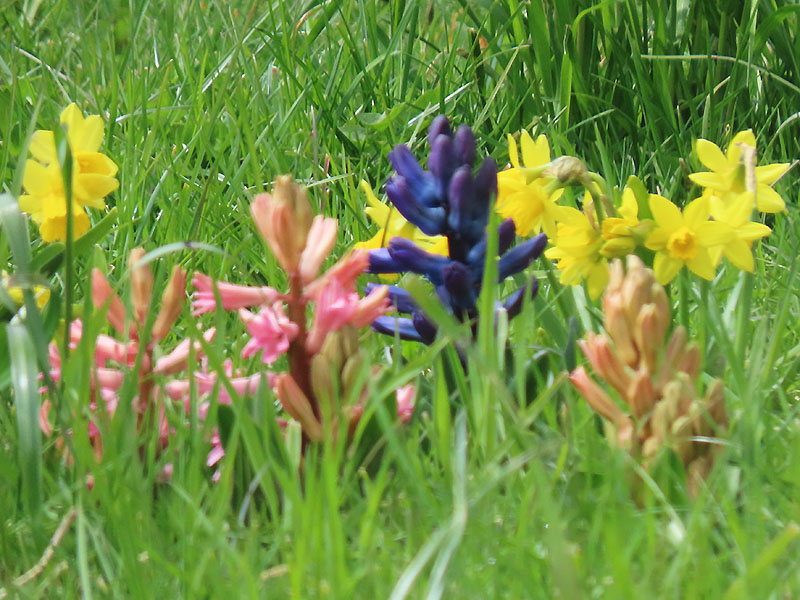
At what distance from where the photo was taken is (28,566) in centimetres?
103

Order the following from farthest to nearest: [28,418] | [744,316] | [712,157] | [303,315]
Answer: [712,157] → [744,316] → [303,315] → [28,418]

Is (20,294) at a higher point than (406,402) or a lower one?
higher

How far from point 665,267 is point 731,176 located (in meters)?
0.17

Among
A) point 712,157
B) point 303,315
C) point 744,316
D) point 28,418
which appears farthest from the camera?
point 712,157

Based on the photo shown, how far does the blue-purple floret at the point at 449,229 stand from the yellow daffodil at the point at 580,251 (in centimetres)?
5

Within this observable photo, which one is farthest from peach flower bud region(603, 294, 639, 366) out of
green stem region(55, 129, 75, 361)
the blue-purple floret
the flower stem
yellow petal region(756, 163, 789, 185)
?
green stem region(55, 129, 75, 361)

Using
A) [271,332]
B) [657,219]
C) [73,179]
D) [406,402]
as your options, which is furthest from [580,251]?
[73,179]

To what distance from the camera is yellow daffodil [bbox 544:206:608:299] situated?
1.37 metres

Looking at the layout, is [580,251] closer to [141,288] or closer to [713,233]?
[713,233]

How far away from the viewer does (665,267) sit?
1.34 meters

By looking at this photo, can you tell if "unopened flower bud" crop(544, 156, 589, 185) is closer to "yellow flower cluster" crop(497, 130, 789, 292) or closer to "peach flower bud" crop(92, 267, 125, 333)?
"yellow flower cluster" crop(497, 130, 789, 292)

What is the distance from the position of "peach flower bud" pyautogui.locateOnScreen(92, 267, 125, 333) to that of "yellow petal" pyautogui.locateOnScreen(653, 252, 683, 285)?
25.6 inches

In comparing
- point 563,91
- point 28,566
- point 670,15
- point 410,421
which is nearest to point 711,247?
point 410,421

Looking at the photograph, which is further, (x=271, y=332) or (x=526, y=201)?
(x=526, y=201)
